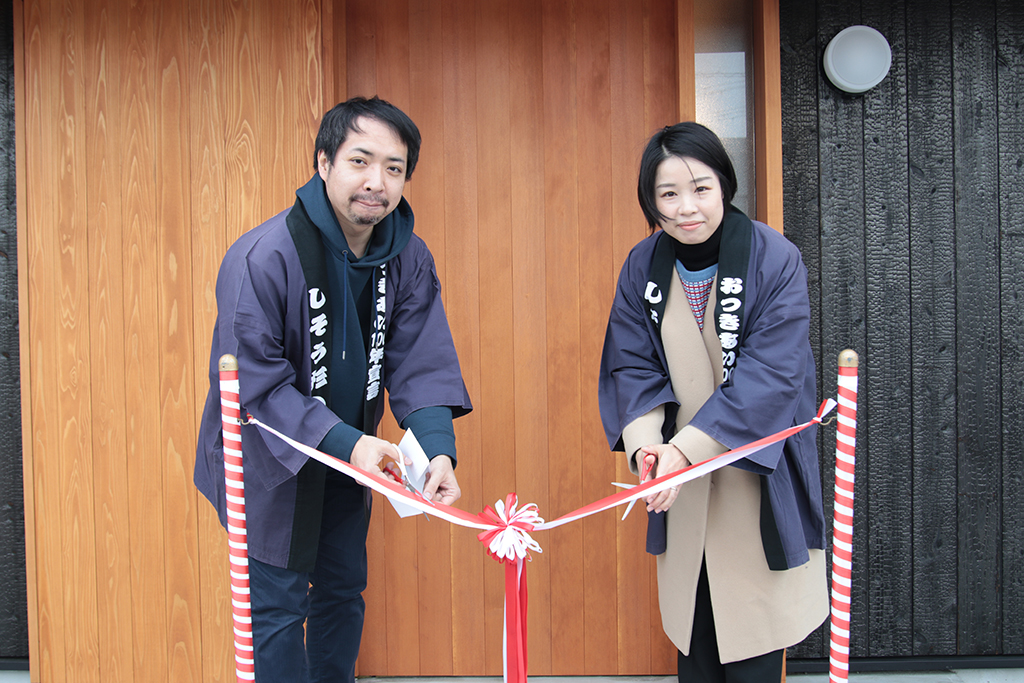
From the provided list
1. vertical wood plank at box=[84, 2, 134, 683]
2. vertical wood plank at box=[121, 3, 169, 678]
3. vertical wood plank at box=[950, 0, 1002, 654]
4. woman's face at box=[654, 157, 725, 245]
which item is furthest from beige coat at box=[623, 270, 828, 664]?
vertical wood plank at box=[84, 2, 134, 683]

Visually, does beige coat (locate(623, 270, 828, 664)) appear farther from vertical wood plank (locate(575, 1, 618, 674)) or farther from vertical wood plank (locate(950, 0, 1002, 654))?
vertical wood plank (locate(950, 0, 1002, 654))

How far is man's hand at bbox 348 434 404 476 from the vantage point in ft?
5.96

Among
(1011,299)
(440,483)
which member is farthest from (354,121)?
(1011,299)

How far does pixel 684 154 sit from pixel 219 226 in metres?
1.85

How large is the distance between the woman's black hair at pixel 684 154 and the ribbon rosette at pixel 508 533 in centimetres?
89

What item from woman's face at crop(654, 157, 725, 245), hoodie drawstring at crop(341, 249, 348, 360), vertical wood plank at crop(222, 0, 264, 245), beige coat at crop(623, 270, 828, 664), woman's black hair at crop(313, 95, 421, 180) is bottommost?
beige coat at crop(623, 270, 828, 664)

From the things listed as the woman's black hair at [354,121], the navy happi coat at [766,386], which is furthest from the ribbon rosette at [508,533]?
the woman's black hair at [354,121]

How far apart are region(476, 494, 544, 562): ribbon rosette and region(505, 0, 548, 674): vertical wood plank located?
1.14 m

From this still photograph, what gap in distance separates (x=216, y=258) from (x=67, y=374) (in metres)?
0.76

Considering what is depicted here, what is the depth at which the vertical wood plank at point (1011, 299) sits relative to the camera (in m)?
2.91

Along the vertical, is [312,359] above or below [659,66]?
below

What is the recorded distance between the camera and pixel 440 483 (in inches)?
79.1

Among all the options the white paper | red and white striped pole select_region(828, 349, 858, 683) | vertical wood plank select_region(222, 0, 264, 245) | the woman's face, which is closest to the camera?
red and white striped pole select_region(828, 349, 858, 683)

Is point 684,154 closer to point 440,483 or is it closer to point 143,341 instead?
point 440,483
